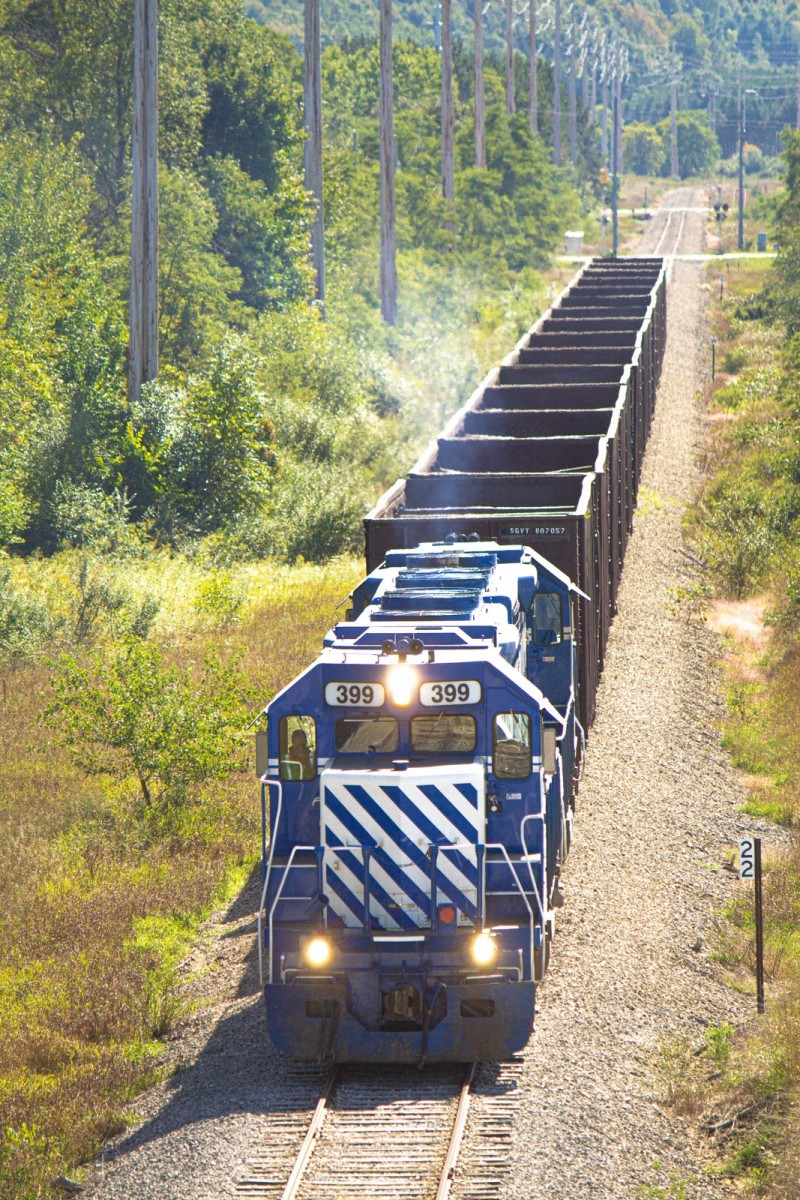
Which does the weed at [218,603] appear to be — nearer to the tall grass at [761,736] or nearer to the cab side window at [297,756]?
the tall grass at [761,736]

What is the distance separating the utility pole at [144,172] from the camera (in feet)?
94.6

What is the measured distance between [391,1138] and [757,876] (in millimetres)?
3988

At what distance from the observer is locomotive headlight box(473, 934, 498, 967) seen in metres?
10.2

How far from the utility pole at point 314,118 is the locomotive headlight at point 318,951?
111 ft

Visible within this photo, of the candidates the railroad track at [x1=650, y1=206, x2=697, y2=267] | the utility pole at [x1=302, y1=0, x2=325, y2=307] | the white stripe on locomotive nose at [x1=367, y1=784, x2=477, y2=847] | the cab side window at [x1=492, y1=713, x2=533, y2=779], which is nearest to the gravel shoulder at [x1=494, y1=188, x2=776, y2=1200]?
the white stripe on locomotive nose at [x1=367, y1=784, x2=477, y2=847]

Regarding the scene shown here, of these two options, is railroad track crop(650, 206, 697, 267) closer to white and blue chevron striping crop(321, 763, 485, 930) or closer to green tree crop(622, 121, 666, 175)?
green tree crop(622, 121, 666, 175)

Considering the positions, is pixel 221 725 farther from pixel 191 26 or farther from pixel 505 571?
pixel 191 26

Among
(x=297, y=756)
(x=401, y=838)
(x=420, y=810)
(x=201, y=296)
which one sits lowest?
(x=401, y=838)

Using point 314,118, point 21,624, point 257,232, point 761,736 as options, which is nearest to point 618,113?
point 257,232

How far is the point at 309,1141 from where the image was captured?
30.8ft

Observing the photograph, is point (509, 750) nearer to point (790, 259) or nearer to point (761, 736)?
point (761, 736)

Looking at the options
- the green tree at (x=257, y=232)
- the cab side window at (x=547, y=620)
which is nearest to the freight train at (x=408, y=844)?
the cab side window at (x=547, y=620)

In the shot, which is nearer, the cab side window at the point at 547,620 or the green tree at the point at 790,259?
the cab side window at the point at 547,620

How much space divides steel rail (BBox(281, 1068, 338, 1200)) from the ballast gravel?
0.12 metres
